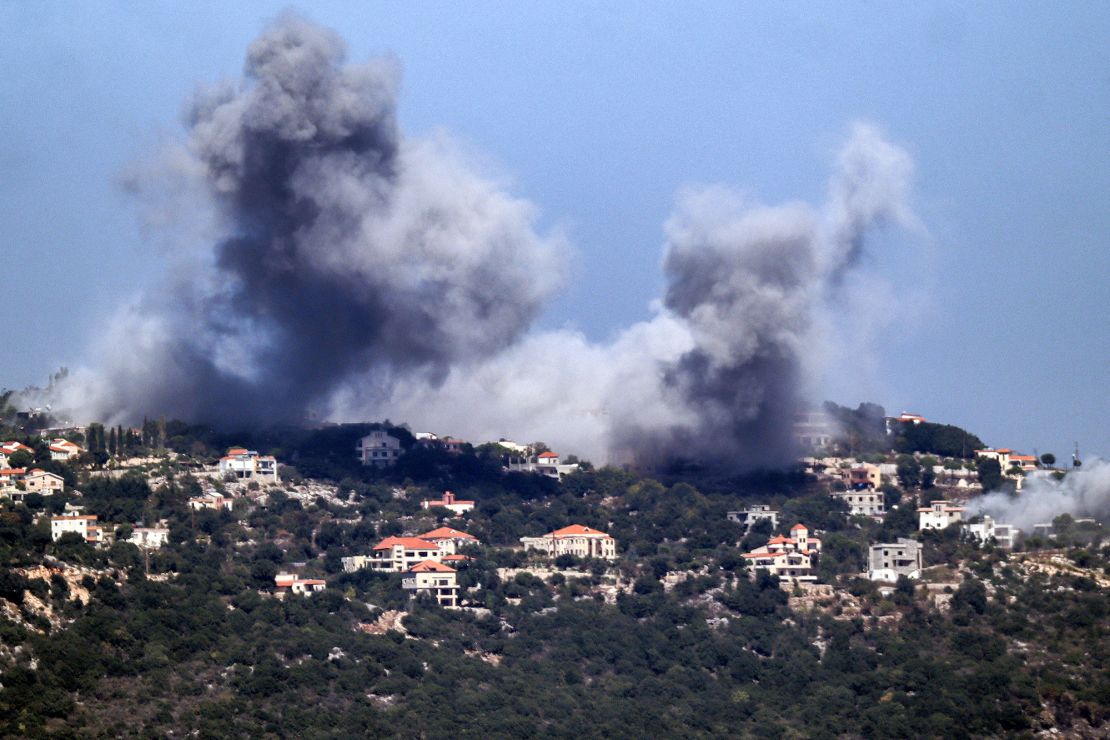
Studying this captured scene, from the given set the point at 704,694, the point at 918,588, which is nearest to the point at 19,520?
the point at 704,694

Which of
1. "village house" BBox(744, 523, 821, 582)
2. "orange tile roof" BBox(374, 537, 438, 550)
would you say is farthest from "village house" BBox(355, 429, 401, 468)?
"village house" BBox(744, 523, 821, 582)

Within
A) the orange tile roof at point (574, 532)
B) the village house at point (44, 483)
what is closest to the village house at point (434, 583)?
the orange tile roof at point (574, 532)

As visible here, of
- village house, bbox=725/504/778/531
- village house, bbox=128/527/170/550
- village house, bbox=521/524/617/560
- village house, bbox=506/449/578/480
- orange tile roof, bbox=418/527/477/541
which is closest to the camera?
village house, bbox=128/527/170/550

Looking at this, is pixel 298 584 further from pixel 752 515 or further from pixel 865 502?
pixel 865 502

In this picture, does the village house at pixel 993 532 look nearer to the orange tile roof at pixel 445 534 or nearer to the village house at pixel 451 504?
the orange tile roof at pixel 445 534

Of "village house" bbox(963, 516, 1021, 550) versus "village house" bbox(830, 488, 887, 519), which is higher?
"village house" bbox(830, 488, 887, 519)

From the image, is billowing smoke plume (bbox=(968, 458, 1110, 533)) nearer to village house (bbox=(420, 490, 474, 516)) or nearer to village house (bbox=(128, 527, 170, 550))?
Result: village house (bbox=(420, 490, 474, 516))

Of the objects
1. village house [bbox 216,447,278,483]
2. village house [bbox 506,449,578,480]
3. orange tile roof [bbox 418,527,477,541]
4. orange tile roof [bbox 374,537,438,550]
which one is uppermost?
village house [bbox 506,449,578,480]

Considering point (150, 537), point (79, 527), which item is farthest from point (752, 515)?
point (79, 527)
